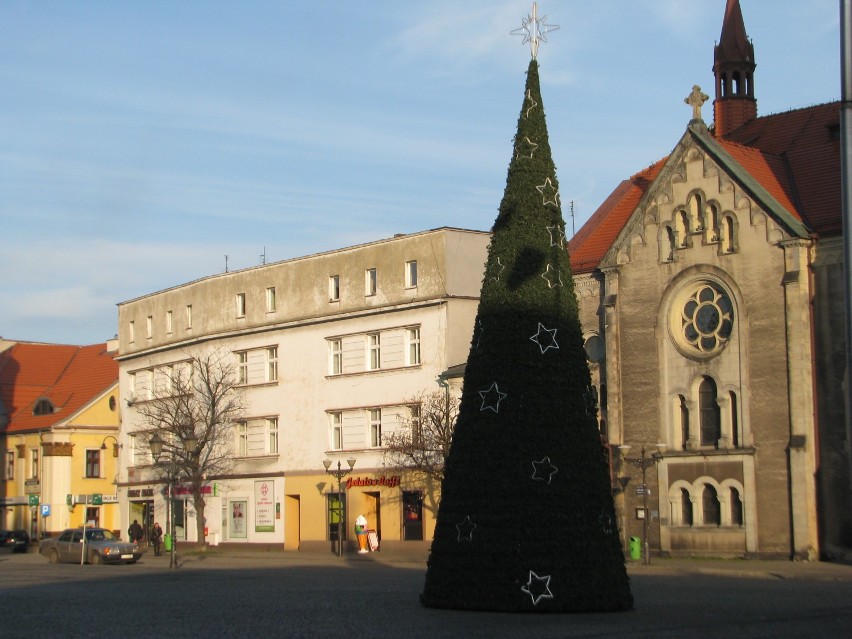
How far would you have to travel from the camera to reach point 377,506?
52.6 metres

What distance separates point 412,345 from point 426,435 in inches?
206

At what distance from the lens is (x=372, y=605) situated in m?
22.1

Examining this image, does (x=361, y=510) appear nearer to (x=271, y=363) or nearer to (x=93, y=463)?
(x=271, y=363)

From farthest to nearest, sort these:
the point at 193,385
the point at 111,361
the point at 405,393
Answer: the point at 111,361 → the point at 193,385 → the point at 405,393

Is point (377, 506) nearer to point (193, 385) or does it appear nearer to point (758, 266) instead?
point (193, 385)

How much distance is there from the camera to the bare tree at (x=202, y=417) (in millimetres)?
55938

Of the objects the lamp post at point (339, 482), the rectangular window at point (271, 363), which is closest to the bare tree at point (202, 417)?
the rectangular window at point (271, 363)

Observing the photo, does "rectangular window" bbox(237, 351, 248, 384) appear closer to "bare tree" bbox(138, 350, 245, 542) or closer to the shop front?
"bare tree" bbox(138, 350, 245, 542)

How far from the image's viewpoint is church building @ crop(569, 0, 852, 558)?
38.8m

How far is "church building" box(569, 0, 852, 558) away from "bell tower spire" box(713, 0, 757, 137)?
4.65 meters

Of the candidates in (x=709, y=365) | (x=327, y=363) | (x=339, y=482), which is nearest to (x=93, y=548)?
(x=339, y=482)

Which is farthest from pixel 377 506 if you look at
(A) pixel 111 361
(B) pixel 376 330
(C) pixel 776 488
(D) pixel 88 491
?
(A) pixel 111 361

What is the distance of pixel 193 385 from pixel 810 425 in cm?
3098

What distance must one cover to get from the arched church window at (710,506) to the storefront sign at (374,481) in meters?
13.8
